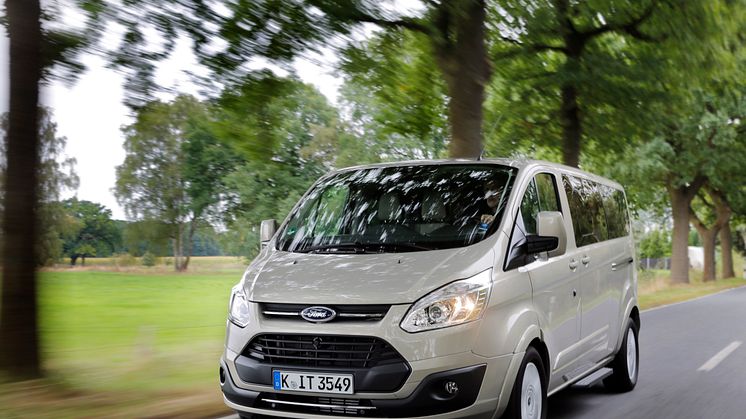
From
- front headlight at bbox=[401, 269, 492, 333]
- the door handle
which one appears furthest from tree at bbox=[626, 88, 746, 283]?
front headlight at bbox=[401, 269, 492, 333]

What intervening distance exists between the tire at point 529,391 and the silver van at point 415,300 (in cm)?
1

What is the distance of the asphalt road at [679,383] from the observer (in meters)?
6.53

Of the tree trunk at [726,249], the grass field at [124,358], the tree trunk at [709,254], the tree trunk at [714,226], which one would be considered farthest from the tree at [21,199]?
the tree trunk at [726,249]

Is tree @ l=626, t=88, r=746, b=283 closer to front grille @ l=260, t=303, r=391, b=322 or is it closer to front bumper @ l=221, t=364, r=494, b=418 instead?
front bumper @ l=221, t=364, r=494, b=418

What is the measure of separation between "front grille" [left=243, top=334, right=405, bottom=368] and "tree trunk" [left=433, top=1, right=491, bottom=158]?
647 cm

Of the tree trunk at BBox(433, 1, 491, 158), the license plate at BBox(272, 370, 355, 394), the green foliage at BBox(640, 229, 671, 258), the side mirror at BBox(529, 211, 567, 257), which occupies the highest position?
the tree trunk at BBox(433, 1, 491, 158)

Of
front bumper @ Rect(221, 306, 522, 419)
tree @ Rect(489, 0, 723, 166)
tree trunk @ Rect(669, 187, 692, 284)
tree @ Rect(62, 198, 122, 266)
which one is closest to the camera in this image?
front bumper @ Rect(221, 306, 522, 419)

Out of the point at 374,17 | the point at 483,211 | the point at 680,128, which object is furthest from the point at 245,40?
the point at 680,128

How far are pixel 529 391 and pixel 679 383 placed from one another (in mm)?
3499

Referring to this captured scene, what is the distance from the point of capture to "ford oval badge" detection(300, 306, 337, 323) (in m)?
4.53

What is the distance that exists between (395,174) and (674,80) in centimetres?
1211

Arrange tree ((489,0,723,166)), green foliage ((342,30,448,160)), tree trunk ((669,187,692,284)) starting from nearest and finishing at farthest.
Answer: green foliage ((342,30,448,160)), tree ((489,0,723,166)), tree trunk ((669,187,692,284))

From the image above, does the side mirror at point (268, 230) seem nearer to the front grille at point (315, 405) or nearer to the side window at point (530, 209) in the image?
the front grille at point (315, 405)

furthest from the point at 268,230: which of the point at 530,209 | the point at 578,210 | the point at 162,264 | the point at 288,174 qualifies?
the point at 288,174
